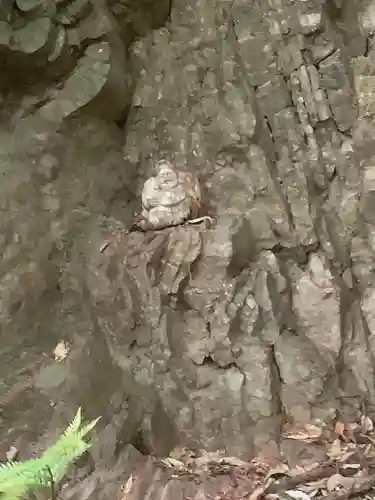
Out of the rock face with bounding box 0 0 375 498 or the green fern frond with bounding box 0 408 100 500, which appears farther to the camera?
the rock face with bounding box 0 0 375 498

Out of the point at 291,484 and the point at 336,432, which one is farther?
the point at 336,432

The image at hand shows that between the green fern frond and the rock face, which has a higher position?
the green fern frond

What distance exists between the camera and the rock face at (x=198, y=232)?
255 cm

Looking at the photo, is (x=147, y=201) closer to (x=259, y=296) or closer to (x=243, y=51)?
(x=259, y=296)

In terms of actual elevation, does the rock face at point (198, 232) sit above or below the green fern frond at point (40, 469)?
below

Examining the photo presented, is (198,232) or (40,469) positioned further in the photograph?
(198,232)

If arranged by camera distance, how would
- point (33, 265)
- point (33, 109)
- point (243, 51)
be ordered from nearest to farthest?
point (33, 265) → point (33, 109) → point (243, 51)

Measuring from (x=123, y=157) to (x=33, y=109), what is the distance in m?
0.52

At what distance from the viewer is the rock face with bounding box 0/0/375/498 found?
101 inches

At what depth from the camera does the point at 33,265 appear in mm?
2551

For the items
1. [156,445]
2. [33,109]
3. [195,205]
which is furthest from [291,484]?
[33,109]

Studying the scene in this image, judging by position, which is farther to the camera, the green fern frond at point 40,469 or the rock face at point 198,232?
the rock face at point 198,232

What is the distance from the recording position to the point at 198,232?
2695 millimetres

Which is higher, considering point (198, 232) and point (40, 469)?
point (40, 469)
